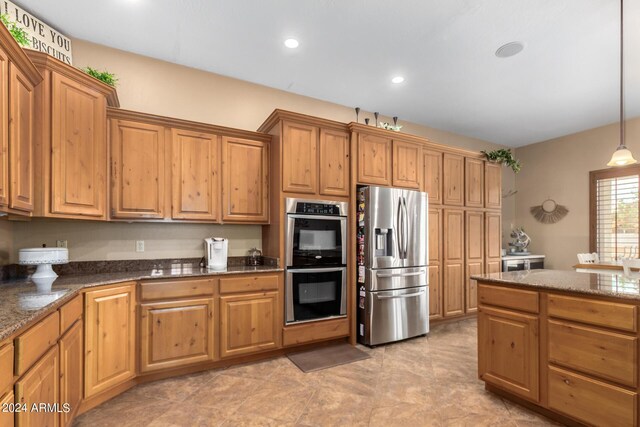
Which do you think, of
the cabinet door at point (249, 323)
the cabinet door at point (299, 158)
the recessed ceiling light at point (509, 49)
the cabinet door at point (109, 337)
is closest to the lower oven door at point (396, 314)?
the cabinet door at point (249, 323)

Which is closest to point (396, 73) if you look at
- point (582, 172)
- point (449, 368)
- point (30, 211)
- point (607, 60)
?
point (607, 60)

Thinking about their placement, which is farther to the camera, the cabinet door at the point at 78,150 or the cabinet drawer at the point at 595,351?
the cabinet door at the point at 78,150

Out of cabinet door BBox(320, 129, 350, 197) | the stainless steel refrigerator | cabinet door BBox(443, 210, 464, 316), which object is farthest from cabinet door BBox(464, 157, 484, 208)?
cabinet door BBox(320, 129, 350, 197)

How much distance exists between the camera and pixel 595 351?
6.04ft

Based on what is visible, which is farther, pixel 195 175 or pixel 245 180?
pixel 245 180

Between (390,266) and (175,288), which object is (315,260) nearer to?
(390,266)

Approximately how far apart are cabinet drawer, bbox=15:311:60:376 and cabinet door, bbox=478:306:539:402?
2.73 m

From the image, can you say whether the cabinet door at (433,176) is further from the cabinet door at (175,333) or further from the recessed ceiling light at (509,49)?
the cabinet door at (175,333)

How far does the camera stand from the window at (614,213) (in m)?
4.79

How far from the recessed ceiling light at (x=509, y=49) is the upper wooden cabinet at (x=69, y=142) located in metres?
3.55

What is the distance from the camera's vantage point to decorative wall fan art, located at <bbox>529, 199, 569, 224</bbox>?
562cm

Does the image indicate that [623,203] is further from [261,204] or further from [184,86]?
[184,86]

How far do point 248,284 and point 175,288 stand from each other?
62 cm

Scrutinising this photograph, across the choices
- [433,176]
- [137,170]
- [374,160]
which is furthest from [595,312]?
[137,170]
